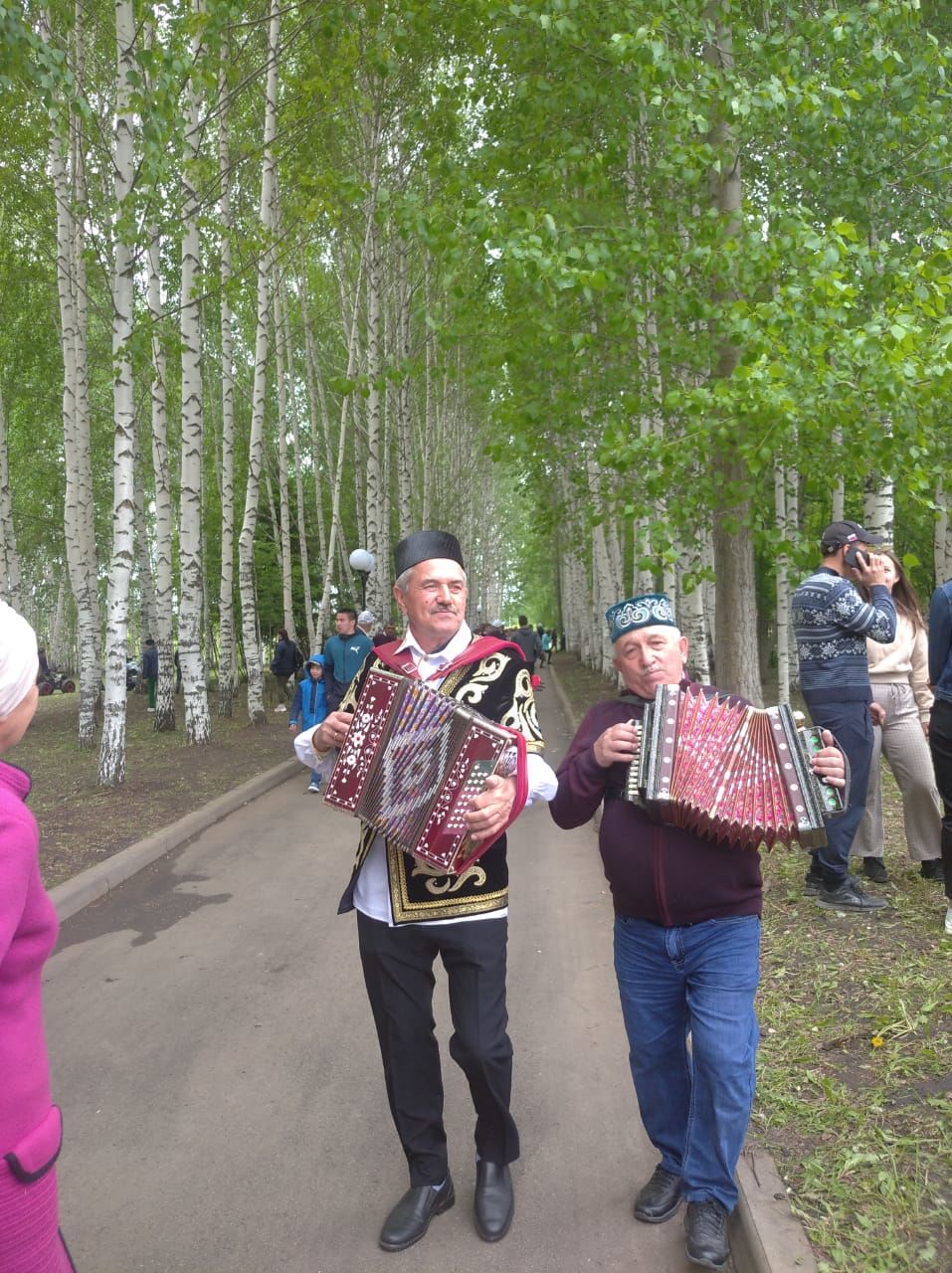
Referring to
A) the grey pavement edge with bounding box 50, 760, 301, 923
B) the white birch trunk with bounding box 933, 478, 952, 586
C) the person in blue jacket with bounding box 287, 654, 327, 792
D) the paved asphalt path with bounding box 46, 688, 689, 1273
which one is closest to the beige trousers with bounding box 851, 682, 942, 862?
the paved asphalt path with bounding box 46, 688, 689, 1273

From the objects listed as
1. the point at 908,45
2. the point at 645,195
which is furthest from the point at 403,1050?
the point at 908,45

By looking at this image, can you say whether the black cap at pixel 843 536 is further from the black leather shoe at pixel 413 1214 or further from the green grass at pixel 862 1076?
the black leather shoe at pixel 413 1214

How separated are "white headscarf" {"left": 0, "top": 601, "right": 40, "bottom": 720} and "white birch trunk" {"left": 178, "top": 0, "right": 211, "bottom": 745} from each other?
11689mm

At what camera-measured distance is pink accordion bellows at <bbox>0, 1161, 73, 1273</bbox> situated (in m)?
1.66

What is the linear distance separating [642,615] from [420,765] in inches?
34.4

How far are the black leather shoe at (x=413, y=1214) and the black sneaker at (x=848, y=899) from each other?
3250mm

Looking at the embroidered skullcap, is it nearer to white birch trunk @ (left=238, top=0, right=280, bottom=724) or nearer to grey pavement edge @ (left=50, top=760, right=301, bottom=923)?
grey pavement edge @ (left=50, top=760, right=301, bottom=923)

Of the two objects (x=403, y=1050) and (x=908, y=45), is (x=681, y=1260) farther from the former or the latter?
(x=908, y=45)

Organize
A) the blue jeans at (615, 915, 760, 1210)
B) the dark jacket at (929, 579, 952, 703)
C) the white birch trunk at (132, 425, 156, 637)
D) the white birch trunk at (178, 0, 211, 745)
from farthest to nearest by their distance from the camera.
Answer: the white birch trunk at (132, 425, 156, 637) → the white birch trunk at (178, 0, 211, 745) → the dark jacket at (929, 579, 952, 703) → the blue jeans at (615, 915, 760, 1210)

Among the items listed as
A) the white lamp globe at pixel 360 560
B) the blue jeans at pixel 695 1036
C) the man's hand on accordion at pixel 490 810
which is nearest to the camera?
the man's hand on accordion at pixel 490 810

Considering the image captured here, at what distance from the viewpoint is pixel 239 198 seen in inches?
823

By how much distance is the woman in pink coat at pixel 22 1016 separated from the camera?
1.65 metres

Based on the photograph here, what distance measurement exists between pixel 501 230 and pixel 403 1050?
7151 millimetres

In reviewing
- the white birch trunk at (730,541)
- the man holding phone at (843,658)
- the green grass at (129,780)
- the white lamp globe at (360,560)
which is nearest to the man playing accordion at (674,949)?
the man holding phone at (843,658)
